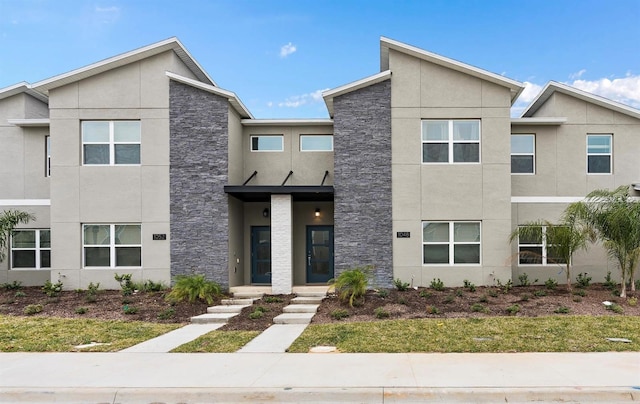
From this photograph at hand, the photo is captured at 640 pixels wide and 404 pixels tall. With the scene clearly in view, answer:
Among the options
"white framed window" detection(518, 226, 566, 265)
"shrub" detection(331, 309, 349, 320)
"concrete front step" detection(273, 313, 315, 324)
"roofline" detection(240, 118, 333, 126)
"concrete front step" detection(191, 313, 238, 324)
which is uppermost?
"roofline" detection(240, 118, 333, 126)

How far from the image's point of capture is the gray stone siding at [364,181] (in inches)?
593

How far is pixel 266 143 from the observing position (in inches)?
675

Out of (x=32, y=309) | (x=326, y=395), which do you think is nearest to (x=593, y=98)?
(x=326, y=395)

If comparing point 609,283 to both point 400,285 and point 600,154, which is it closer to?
point 600,154

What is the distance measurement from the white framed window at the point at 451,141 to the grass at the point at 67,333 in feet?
31.4

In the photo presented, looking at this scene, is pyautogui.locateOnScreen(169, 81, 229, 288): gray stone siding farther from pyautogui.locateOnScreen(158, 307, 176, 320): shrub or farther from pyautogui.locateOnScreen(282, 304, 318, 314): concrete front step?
pyautogui.locateOnScreen(282, 304, 318, 314): concrete front step

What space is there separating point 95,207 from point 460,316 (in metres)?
11.9

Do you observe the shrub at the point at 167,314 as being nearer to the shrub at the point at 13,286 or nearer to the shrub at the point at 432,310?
the shrub at the point at 432,310

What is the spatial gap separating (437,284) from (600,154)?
796 cm

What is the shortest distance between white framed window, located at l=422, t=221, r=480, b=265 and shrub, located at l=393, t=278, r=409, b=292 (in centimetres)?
99

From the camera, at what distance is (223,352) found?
841 centimetres

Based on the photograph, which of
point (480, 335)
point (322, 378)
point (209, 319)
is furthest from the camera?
A: point (209, 319)

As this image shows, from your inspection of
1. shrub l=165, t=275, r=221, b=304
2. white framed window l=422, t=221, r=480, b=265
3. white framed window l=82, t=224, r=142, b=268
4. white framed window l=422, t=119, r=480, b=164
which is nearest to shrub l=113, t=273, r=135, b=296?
white framed window l=82, t=224, r=142, b=268

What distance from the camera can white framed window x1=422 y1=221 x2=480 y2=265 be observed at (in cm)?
1517
